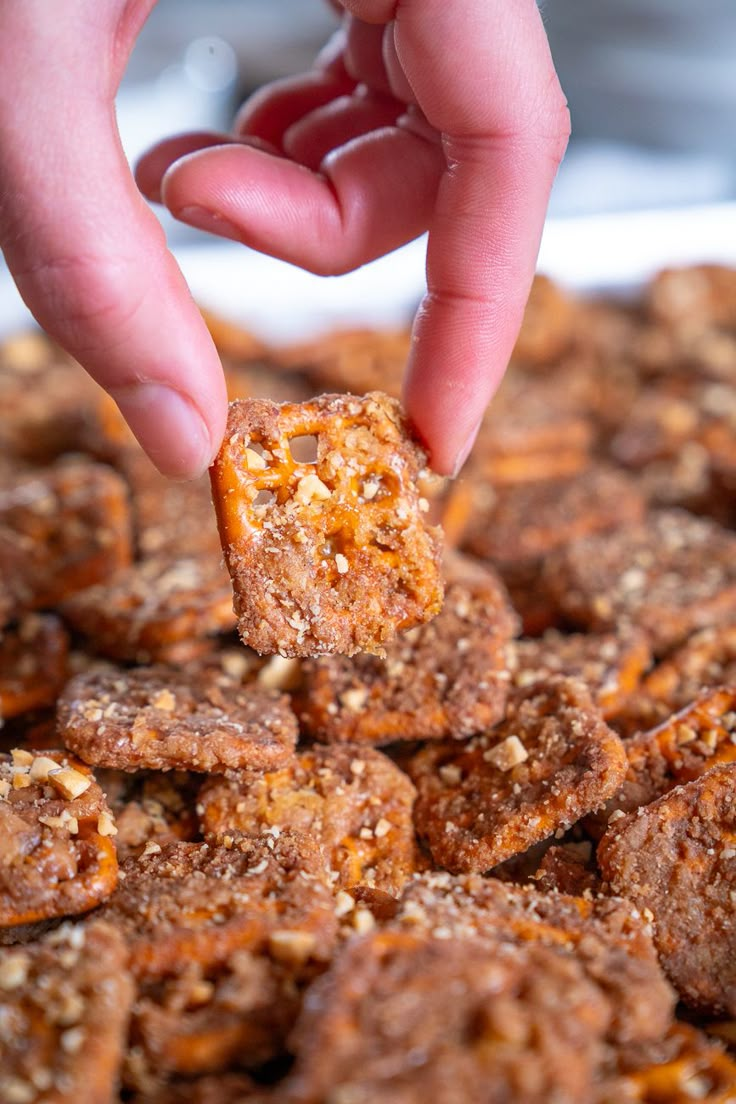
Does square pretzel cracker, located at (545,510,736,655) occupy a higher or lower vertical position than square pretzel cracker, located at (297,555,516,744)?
lower

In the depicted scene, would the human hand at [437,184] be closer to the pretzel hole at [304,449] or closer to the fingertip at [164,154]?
the fingertip at [164,154]

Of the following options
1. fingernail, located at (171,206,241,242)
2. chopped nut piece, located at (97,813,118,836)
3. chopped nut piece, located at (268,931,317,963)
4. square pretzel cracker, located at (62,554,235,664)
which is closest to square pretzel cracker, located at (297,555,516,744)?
square pretzel cracker, located at (62,554,235,664)

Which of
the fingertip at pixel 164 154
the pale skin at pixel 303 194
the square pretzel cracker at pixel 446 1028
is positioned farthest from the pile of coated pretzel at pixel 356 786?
the fingertip at pixel 164 154

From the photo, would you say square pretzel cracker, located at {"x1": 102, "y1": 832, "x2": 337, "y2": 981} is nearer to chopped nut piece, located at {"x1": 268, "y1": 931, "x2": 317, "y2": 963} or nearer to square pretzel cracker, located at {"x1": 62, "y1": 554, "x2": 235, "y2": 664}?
chopped nut piece, located at {"x1": 268, "y1": 931, "x2": 317, "y2": 963}

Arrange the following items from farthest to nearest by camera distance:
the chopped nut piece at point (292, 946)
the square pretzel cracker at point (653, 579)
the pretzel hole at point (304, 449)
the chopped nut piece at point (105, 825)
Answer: the pretzel hole at point (304, 449) < the square pretzel cracker at point (653, 579) < the chopped nut piece at point (105, 825) < the chopped nut piece at point (292, 946)

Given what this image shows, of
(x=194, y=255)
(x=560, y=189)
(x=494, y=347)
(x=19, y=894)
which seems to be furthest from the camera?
(x=560, y=189)

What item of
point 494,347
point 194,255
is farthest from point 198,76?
point 494,347

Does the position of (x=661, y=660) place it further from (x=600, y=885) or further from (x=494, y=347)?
(x=494, y=347)
